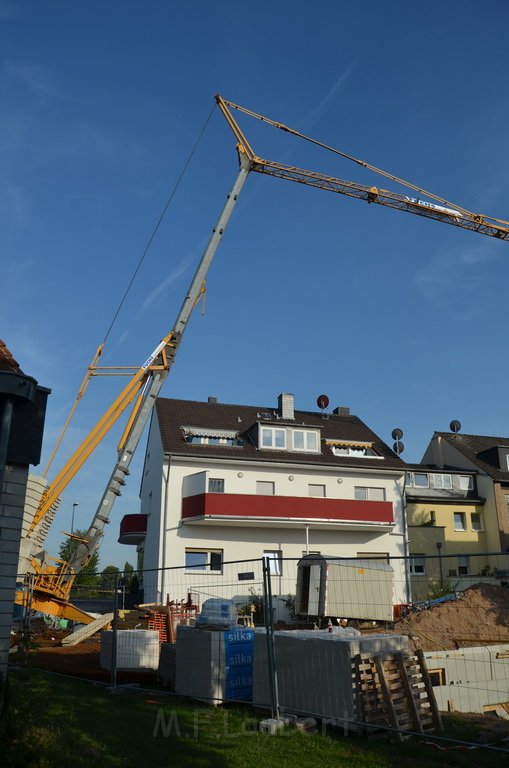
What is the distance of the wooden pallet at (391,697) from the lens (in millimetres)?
8406

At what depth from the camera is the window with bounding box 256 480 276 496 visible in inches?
1298

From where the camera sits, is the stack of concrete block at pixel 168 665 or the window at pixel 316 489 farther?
the window at pixel 316 489

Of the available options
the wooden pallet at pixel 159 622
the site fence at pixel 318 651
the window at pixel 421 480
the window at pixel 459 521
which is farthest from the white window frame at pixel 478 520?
the wooden pallet at pixel 159 622

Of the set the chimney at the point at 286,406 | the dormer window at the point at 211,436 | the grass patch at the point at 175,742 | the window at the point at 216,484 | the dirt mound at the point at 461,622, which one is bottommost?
the grass patch at the point at 175,742

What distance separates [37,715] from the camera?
6.41m

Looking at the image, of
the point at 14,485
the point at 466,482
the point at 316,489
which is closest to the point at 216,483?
the point at 316,489

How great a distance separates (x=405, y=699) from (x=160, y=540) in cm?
2297

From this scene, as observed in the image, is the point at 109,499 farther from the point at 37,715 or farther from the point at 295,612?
the point at 37,715

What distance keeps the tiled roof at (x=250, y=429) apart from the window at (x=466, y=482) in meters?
5.94

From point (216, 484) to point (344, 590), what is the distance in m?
9.33

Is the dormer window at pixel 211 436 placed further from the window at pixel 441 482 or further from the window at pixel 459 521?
the window at pixel 459 521

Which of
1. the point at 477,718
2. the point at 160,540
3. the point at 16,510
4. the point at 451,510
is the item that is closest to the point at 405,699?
the point at 477,718

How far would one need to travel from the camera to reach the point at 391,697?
8477mm

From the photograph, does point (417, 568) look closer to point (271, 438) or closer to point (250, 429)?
point (271, 438)
